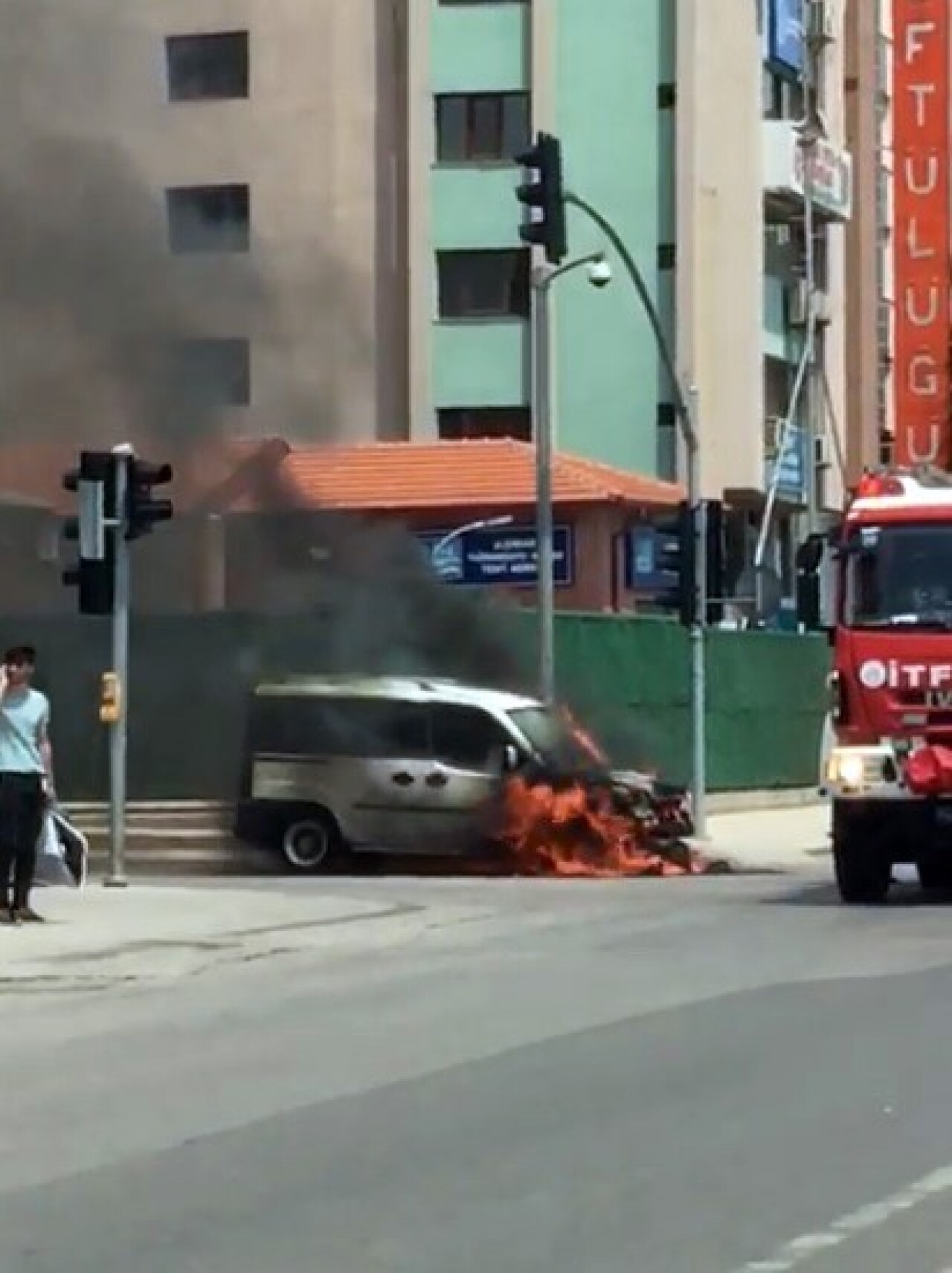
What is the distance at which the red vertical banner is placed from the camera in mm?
56906

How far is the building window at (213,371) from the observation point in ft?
82.9

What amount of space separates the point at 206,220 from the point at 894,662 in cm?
773

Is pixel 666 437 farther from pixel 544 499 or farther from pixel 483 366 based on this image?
pixel 544 499

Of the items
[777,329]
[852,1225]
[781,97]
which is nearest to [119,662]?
[852,1225]

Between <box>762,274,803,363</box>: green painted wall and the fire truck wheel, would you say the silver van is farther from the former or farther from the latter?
<box>762,274,803,363</box>: green painted wall

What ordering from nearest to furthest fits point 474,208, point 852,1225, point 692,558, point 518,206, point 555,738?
point 852,1225, point 555,738, point 692,558, point 518,206, point 474,208

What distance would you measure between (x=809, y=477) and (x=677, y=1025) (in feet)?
129

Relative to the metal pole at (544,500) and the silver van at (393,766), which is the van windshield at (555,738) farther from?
the metal pole at (544,500)

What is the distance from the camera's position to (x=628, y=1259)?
8.16 meters

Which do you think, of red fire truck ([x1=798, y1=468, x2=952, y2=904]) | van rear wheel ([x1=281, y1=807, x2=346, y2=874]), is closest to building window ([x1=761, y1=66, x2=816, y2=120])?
van rear wheel ([x1=281, y1=807, x2=346, y2=874])

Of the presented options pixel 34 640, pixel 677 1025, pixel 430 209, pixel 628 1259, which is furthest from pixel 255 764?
pixel 430 209

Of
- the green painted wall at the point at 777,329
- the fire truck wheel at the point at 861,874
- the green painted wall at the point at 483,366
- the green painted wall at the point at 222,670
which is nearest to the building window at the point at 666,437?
the green painted wall at the point at 483,366

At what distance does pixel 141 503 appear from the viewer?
23625mm

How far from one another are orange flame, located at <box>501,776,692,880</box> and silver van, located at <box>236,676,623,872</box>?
22 cm
